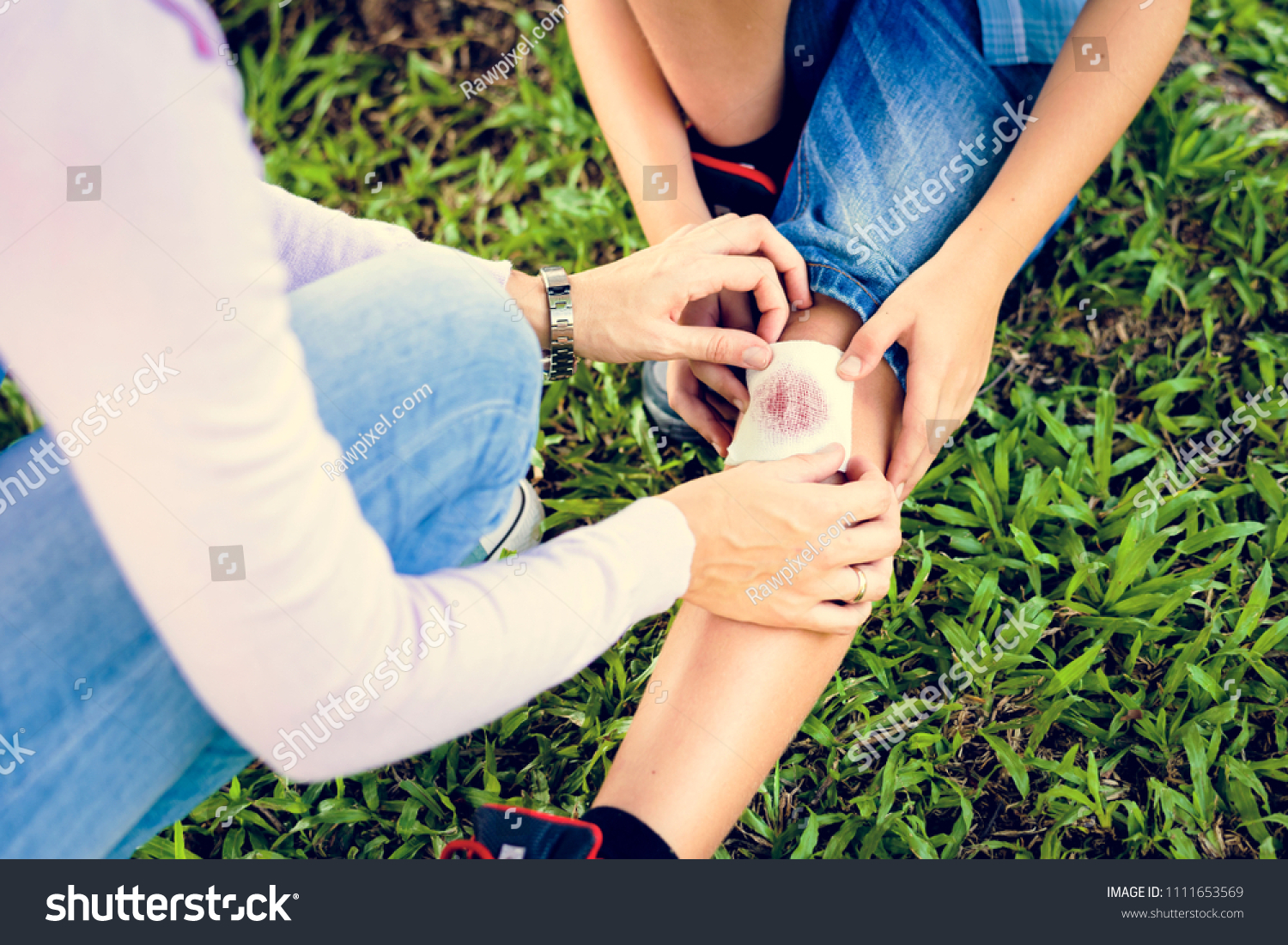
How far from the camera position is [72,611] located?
92 cm

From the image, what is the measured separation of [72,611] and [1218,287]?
78.1 inches

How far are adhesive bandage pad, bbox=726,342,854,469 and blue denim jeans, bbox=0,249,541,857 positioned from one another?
1.07 feet

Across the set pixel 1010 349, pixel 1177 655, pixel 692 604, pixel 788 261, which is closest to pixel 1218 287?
pixel 1010 349

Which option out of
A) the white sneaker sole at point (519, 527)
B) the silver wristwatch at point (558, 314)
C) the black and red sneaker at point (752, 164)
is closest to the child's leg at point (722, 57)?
the black and red sneaker at point (752, 164)

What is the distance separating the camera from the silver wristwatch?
1.29 metres

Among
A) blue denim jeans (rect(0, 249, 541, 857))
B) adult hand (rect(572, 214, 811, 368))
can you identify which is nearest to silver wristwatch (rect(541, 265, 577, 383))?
adult hand (rect(572, 214, 811, 368))

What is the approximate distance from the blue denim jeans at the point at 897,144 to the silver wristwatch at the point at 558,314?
36 cm

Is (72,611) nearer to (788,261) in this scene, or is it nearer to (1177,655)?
(788,261)

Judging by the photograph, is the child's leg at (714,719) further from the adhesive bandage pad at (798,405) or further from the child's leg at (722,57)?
the child's leg at (722,57)

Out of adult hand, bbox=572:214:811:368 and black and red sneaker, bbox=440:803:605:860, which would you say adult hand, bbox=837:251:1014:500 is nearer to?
adult hand, bbox=572:214:811:368

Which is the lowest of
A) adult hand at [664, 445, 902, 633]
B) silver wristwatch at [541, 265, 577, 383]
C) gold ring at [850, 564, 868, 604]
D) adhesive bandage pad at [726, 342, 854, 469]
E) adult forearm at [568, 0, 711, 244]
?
gold ring at [850, 564, 868, 604]

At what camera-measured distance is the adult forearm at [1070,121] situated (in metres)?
1.24

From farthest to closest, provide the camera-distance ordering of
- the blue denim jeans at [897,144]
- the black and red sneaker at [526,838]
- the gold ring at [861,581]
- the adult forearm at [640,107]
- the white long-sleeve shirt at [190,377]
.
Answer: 1. the adult forearm at [640,107]
2. the blue denim jeans at [897,144]
3. the gold ring at [861,581]
4. the black and red sneaker at [526,838]
5. the white long-sleeve shirt at [190,377]

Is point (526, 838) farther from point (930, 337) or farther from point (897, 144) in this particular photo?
point (897, 144)
